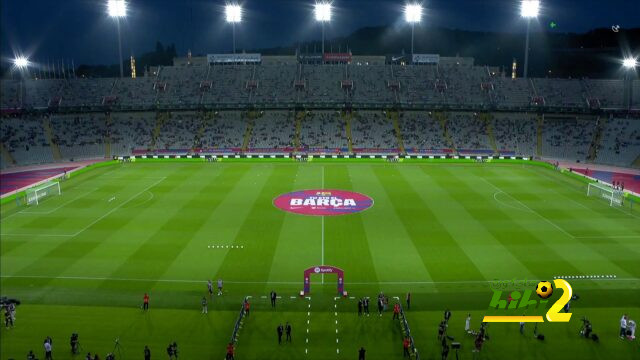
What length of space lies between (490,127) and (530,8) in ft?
65.6

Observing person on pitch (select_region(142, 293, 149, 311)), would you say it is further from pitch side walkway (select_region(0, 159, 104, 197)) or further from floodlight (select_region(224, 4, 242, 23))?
floodlight (select_region(224, 4, 242, 23))

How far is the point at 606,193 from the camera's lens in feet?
168

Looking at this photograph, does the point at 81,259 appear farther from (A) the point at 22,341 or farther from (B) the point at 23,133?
(B) the point at 23,133

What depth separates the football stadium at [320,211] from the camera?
25.5 metres

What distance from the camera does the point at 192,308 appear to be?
28.2 m

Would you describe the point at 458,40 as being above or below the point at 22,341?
above

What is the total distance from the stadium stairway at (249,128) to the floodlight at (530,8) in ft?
156

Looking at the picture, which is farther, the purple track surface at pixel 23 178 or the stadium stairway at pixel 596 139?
the stadium stairway at pixel 596 139

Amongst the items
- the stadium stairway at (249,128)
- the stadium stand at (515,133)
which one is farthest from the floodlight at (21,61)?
the stadium stand at (515,133)

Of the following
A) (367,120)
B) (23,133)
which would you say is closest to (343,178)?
(367,120)

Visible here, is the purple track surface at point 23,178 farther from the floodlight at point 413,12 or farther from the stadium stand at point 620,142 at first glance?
the stadium stand at point 620,142

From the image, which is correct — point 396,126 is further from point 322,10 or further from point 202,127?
point 202,127

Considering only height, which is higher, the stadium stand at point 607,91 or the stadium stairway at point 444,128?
the stadium stand at point 607,91

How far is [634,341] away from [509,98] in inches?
2835
